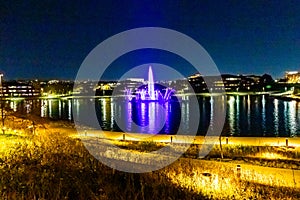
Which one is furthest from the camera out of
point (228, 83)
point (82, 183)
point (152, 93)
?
point (228, 83)

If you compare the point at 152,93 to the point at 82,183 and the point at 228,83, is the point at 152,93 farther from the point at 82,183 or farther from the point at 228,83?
the point at 82,183

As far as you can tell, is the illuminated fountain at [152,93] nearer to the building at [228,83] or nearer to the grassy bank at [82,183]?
the building at [228,83]

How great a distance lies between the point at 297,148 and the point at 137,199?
54.4 ft

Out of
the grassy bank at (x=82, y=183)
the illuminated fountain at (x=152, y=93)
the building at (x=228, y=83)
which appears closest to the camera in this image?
the grassy bank at (x=82, y=183)

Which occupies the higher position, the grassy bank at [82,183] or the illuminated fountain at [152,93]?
the illuminated fountain at [152,93]

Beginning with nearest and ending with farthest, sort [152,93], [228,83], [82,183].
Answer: [82,183] → [152,93] → [228,83]

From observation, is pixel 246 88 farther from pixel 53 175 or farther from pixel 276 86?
pixel 53 175

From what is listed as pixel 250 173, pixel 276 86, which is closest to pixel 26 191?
pixel 250 173

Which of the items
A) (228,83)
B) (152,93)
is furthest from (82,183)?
(228,83)

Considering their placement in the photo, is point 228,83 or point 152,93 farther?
point 228,83

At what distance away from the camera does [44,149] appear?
9.13 m

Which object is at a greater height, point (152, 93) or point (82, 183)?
point (152, 93)

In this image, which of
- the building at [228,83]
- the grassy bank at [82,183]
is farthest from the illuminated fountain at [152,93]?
the grassy bank at [82,183]

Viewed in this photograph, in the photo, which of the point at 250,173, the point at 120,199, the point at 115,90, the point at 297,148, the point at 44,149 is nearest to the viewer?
the point at 120,199
